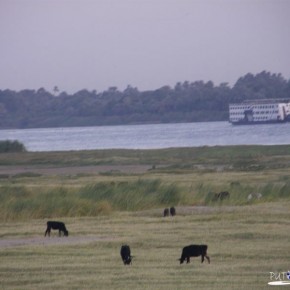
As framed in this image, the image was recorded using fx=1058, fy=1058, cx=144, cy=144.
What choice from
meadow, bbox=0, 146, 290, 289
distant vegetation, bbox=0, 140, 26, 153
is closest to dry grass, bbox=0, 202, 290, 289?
meadow, bbox=0, 146, 290, 289

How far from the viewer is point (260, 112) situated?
152500 mm

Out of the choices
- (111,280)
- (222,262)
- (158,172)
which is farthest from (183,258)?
(158,172)

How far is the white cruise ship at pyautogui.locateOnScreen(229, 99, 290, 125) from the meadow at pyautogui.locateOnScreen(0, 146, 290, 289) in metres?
111

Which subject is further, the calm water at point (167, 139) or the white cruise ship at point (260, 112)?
the white cruise ship at point (260, 112)

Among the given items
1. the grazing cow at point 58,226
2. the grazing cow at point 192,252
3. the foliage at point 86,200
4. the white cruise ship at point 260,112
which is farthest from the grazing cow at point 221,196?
the white cruise ship at point 260,112

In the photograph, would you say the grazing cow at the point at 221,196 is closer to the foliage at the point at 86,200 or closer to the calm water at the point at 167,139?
the foliage at the point at 86,200

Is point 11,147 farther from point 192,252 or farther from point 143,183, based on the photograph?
point 192,252

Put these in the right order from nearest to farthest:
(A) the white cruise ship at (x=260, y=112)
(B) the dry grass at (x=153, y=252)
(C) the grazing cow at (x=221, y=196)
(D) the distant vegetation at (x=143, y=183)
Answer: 1. (B) the dry grass at (x=153, y=252)
2. (D) the distant vegetation at (x=143, y=183)
3. (C) the grazing cow at (x=221, y=196)
4. (A) the white cruise ship at (x=260, y=112)

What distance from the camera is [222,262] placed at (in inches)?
623

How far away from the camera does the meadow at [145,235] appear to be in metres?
14.5

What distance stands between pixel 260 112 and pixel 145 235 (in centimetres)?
13405

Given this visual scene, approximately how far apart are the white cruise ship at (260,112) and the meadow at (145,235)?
111m

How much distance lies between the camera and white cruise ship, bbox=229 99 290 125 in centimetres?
14812

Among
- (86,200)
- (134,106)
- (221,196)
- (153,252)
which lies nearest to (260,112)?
(134,106)
